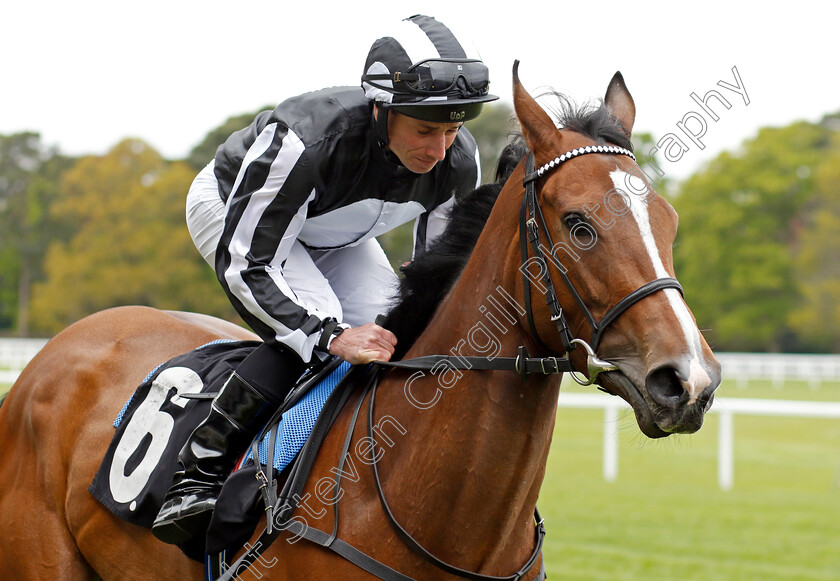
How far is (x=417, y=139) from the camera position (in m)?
3.16

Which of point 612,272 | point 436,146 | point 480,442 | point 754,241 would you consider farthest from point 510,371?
point 754,241

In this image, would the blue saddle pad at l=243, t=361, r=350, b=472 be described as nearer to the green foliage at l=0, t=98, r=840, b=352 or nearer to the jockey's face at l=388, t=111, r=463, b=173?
the jockey's face at l=388, t=111, r=463, b=173

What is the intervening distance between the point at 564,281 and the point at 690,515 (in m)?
7.45

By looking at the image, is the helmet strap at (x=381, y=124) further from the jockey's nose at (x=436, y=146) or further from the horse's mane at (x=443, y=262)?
the horse's mane at (x=443, y=262)

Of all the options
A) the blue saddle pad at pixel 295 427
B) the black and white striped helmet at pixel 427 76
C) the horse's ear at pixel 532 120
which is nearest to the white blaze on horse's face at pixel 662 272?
the horse's ear at pixel 532 120

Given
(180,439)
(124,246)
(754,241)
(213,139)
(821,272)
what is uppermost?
(180,439)

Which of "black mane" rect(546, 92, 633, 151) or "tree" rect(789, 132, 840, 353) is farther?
"tree" rect(789, 132, 840, 353)

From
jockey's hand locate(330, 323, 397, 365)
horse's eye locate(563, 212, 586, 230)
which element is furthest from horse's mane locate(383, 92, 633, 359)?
horse's eye locate(563, 212, 586, 230)

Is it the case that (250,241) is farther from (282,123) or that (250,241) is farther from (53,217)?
(53,217)

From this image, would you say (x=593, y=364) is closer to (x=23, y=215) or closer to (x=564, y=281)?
(x=564, y=281)

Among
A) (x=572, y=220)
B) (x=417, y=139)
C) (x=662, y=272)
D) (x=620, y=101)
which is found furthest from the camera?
(x=417, y=139)

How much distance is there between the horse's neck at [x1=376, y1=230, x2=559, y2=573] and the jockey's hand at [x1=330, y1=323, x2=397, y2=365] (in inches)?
8.8

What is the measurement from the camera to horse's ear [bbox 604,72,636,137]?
291 centimetres

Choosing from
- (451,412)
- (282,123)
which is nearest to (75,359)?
(282,123)
